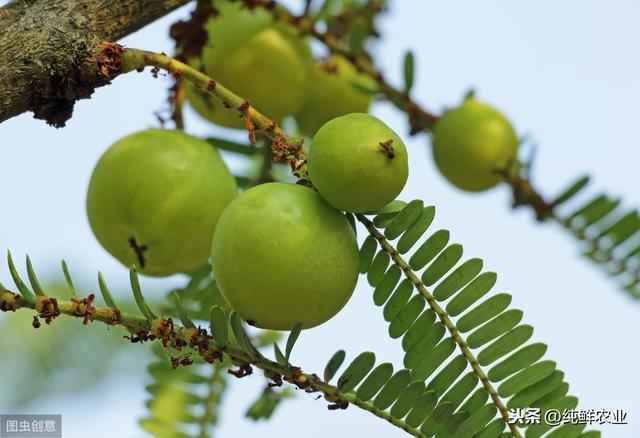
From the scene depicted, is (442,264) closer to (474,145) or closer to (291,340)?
(291,340)

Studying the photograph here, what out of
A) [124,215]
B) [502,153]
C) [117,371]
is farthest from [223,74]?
[117,371]

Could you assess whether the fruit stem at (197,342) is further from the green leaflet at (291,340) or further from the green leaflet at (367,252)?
the green leaflet at (367,252)

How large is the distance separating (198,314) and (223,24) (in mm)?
803

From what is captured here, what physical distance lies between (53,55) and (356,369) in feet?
2.48

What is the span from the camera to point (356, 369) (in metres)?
1.44

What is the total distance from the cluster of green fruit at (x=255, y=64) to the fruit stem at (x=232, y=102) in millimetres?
549

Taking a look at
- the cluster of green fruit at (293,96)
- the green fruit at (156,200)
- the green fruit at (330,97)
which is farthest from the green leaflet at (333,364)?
the green fruit at (330,97)

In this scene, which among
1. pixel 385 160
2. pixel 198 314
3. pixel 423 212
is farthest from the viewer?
pixel 198 314

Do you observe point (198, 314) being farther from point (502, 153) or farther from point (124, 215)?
point (502, 153)

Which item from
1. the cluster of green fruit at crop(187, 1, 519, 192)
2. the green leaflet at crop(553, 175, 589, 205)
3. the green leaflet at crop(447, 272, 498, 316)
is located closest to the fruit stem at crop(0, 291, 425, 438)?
the green leaflet at crop(447, 272, 498, 316)

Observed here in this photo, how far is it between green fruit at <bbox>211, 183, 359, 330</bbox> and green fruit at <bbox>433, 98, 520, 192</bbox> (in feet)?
3.14

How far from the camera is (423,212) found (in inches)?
58.9

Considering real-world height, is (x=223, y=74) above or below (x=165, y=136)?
above

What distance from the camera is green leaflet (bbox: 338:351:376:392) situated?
1437mm
